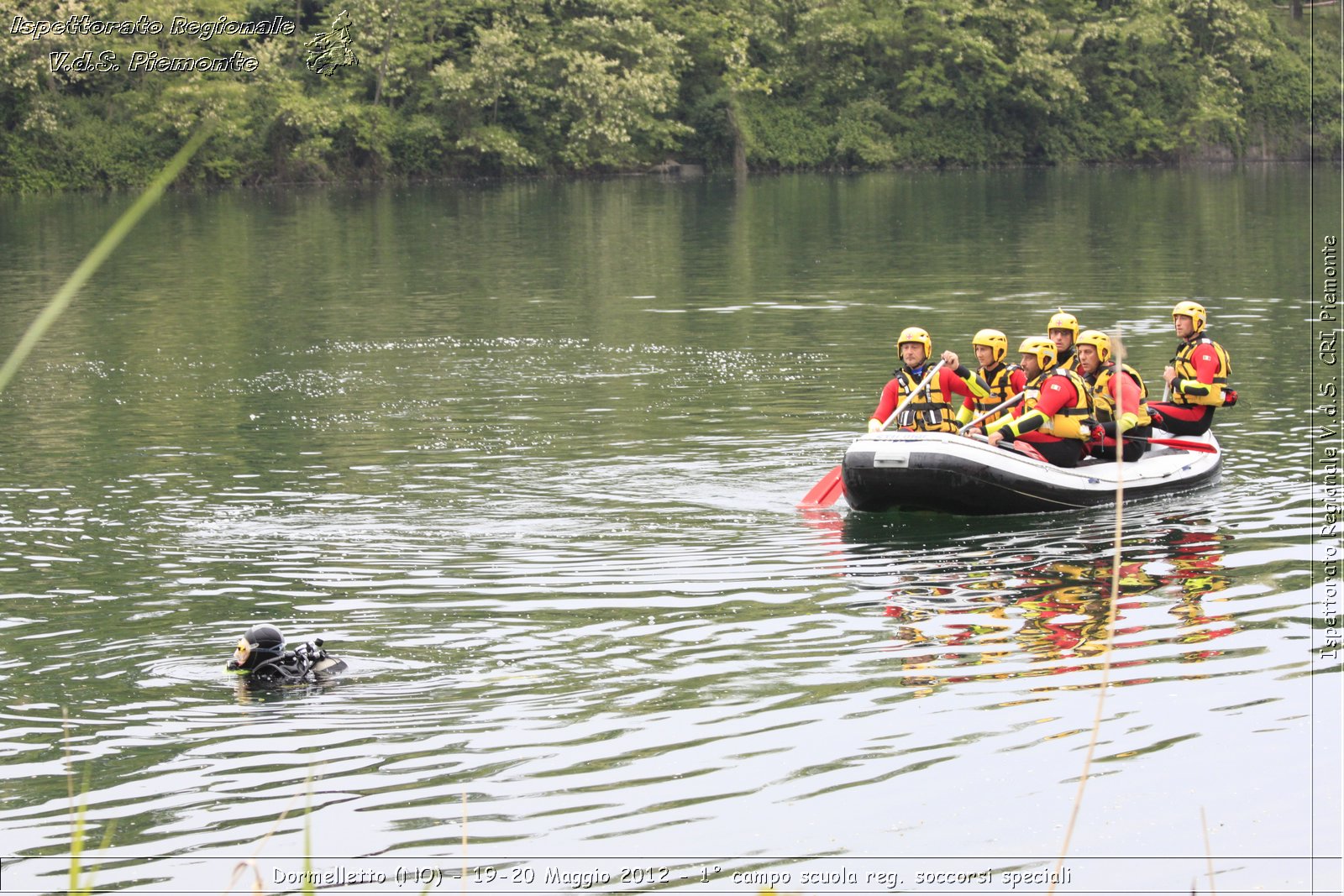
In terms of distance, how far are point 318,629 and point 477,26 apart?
53.3 metres

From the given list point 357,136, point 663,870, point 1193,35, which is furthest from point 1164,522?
point 1193,35

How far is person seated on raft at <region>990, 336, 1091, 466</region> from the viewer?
14914 mm

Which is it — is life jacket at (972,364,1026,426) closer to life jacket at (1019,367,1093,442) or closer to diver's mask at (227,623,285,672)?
life jacket at (1019,367,1093,442)

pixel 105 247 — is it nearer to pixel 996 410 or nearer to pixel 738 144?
pixel 996 410

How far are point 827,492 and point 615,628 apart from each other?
169 inches

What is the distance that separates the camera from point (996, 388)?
51.7 ft

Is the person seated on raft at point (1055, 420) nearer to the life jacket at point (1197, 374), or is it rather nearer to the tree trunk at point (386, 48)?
the life jacket at point (1197, 374)

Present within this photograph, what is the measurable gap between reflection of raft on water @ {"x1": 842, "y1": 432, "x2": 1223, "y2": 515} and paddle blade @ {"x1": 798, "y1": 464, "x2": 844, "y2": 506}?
0.48 meters

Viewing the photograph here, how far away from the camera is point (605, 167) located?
6775 centimetres

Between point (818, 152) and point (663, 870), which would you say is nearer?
point (663, 870)

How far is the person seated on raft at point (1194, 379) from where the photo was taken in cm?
1577

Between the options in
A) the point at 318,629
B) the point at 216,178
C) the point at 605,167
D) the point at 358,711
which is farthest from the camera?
the point at 605,167

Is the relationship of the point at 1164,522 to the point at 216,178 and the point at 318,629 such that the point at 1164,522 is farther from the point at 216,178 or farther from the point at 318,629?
the point at 216,178

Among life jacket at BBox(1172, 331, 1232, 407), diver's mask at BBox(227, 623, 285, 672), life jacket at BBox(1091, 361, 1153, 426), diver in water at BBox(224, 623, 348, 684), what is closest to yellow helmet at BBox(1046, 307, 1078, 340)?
life jacket at BBox(1091, 361, 1153, 426)
